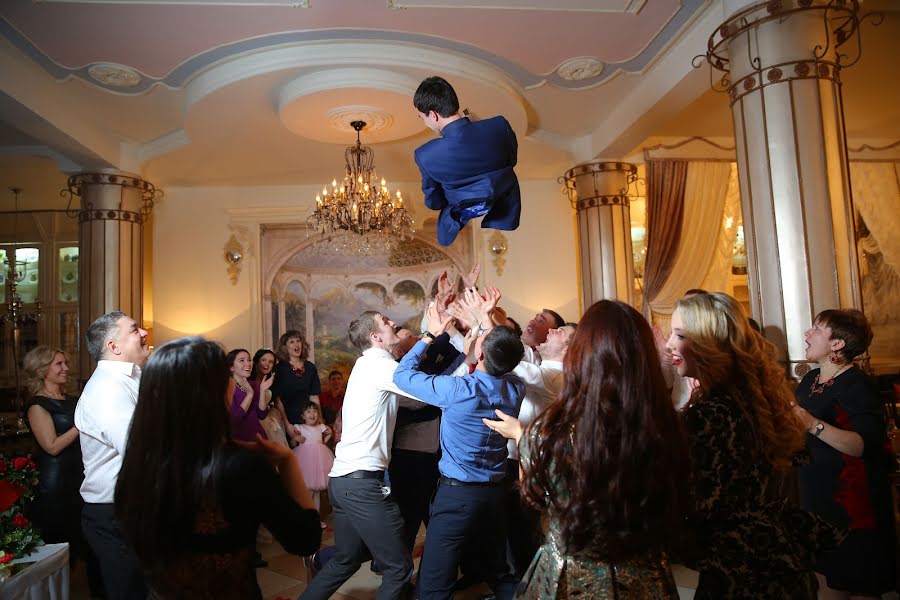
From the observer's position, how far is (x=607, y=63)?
581 cm

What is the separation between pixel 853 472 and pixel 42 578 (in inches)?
144

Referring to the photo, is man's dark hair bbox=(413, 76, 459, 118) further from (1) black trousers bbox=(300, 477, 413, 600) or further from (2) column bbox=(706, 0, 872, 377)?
(2) column bbox=(706, 0, 872, 377)

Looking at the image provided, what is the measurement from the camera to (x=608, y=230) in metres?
7.76

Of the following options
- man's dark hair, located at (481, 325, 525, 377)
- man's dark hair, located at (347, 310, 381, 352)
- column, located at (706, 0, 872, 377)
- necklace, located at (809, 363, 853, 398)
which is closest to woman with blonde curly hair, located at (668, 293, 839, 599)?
man's dark hair, located at (481, 325, 525, 377)

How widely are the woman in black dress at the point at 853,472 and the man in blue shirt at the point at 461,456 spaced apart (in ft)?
4.53

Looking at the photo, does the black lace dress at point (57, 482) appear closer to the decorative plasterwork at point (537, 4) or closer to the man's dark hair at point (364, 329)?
the man's dark hair at point (364, 329)

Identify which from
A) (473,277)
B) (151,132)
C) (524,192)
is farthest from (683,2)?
(151,132)

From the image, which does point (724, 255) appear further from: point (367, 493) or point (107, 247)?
point (107, 247)

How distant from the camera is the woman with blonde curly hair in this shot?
1802 mm

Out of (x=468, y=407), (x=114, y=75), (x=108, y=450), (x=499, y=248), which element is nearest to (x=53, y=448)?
(x=108, y=450)

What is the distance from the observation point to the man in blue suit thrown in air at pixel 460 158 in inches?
88.9

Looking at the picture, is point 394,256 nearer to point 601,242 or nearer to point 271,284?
point 271,284

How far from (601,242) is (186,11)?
506cm

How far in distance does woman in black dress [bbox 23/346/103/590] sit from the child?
190 cm
